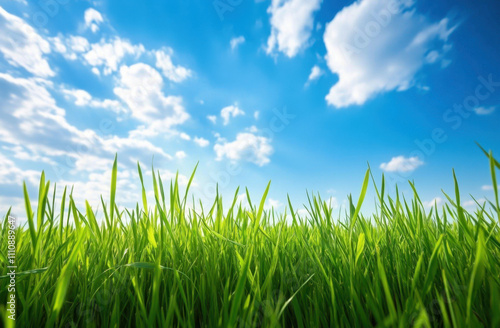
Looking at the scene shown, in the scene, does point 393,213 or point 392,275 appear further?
point 393,213

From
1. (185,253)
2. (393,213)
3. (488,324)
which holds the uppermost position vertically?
(393,213)

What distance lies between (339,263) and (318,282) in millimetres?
121

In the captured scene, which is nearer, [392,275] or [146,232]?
[392,275]

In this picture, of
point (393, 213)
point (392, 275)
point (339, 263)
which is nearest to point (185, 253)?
point (339, 263)

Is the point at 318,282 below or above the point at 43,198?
below

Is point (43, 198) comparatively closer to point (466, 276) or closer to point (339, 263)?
point (339, 263)

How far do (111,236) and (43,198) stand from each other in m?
0.36

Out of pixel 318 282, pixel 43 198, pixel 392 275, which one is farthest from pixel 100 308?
pixel 392 275

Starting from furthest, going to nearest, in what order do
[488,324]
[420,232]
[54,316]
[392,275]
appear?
[420,232] → [392,275] → [488,324] → [54,316]

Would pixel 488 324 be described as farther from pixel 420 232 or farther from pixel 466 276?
pixel 420 232

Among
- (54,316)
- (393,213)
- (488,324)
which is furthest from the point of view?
(393,213)

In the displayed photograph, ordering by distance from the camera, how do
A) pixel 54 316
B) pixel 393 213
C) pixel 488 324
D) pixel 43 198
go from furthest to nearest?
pixel 393 213 → pixel 43 198 → pixel 488 324 → pixel 54 316

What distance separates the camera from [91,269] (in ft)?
3.50

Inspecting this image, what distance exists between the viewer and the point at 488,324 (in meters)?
0.82
